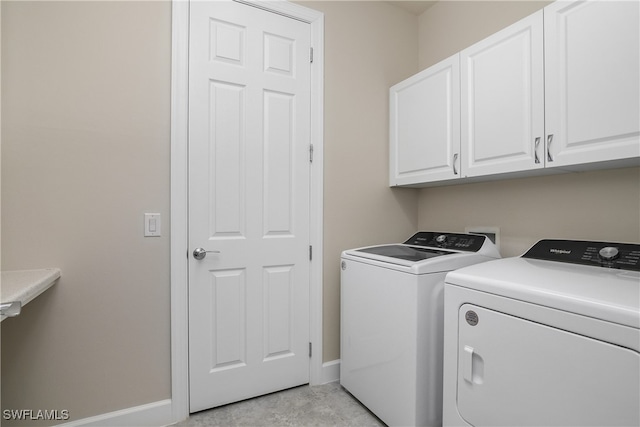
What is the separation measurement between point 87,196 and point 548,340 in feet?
6.42

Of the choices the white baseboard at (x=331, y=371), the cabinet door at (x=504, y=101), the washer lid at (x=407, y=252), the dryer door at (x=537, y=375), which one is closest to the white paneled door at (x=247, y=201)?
the white baseboard at (x=331, y=371)

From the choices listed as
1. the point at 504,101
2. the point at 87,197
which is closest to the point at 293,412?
the point at 87,197

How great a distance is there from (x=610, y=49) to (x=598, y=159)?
41 cm

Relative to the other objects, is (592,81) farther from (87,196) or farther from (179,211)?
(87,196)

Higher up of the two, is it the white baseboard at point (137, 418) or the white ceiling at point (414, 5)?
the white ceiling at point (414, 5)

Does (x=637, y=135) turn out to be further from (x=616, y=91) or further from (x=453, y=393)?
(x=453, y=393)

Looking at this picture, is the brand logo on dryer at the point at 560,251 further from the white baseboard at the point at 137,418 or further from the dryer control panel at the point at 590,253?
the white baseboard at the point at 137,418

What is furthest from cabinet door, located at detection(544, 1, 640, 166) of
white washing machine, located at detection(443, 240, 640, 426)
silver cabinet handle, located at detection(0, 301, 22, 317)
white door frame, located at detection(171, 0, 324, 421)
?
silver cabinet handle, located at detection(0, 301, 22, 317)

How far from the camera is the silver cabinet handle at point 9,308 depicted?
958 millimetres

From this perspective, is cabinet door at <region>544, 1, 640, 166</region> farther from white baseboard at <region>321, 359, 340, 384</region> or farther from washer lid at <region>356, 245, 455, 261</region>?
white baseboard at <region>321, 359, 340, 384</region>

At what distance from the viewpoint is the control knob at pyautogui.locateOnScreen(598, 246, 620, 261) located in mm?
1282

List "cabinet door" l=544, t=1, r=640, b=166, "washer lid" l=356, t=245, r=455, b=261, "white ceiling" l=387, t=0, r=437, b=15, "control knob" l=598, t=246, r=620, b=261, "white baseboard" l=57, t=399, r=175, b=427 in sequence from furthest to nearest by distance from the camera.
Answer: "white ceiling" l=387, t=0, r=437, b=15 < "washer lid" l=356, t=245, r=455, b=261 < "white baseboard" l=57, t=399, r=175, b=427 < "control knob" l=598, t=246, r=620, b=261 < "cabinet door" l=544, t=1, r=640, b=166

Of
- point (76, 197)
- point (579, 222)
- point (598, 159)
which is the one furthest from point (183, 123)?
point (579, 222)

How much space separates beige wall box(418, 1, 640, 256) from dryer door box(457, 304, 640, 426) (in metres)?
0.80
